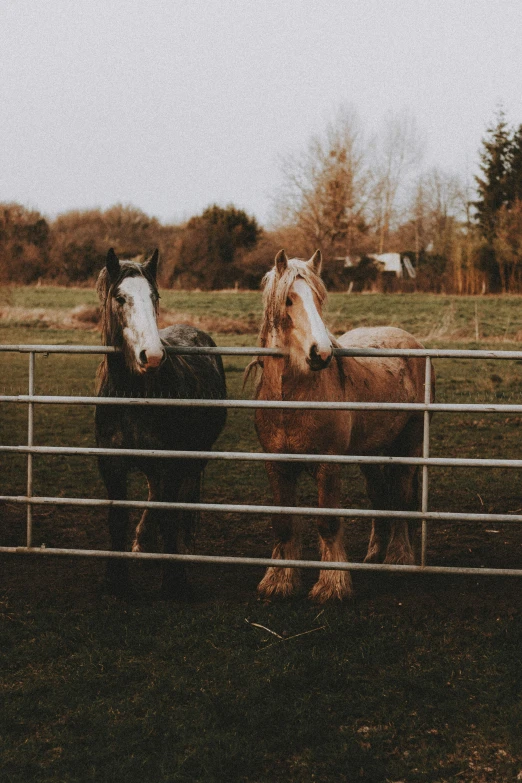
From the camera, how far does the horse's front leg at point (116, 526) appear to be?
407cm

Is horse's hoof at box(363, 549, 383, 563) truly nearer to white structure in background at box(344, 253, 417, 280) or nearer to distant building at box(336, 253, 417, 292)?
distant building at box(336, 253, 417, 292)

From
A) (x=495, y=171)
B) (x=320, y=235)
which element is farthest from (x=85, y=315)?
(x=495, y=171)

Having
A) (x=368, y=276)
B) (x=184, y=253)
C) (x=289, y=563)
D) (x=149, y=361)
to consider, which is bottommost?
(x=289, y=563)

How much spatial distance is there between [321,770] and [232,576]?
1947 millimetres

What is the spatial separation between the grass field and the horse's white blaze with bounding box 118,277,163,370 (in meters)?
1.34

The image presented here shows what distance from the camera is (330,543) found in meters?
4.05

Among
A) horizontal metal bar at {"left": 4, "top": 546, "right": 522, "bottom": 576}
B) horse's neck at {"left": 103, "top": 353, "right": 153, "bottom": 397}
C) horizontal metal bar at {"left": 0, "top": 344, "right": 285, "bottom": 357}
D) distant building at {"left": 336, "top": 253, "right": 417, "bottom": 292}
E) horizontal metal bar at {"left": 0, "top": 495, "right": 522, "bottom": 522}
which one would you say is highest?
distant building at {"left": 336, "top": 253, "right": 417, "bottom": 292}

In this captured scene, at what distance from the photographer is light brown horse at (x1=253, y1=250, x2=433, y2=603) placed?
381 centimetres

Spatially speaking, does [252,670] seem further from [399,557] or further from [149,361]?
[399,557]

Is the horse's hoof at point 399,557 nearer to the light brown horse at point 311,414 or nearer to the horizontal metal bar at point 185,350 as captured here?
the light brown horse at point 311,414

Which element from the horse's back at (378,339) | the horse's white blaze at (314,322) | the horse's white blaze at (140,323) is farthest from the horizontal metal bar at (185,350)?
the horse's back at (378,339)

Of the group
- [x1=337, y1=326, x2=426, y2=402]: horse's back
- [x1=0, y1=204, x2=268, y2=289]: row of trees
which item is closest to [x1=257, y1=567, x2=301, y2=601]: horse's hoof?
[x1=337, y1=326, x2=426, y2=402]: horse's back

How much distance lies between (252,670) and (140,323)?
5.75ft

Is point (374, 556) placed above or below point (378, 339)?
below
